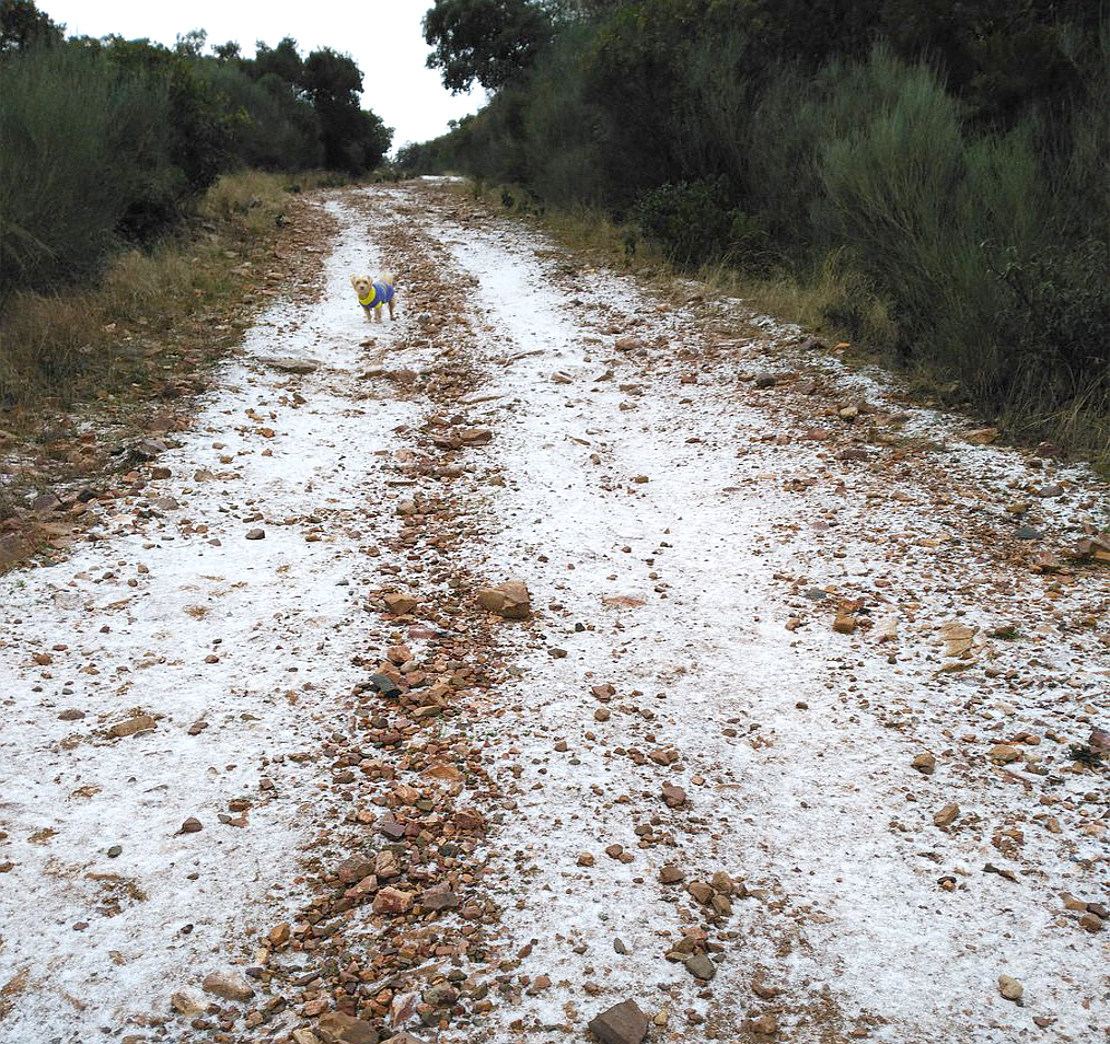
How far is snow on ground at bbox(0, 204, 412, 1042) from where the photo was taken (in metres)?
2.23

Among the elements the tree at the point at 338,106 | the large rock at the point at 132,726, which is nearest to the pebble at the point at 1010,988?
the large rock at the point at 132,726

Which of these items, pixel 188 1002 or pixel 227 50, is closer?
pixel 188 1002

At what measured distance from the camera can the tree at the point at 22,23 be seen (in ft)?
38.3

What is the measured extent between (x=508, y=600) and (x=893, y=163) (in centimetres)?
554

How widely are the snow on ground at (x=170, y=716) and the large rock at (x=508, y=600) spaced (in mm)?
585

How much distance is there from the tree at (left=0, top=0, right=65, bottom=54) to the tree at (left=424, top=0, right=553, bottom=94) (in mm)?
12620

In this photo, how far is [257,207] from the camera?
1382 cm

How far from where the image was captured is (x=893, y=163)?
7156 millimetres

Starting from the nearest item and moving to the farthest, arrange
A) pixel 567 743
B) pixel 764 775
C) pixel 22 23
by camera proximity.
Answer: pixel 764 775
pixel 567 743
pixel 22 23

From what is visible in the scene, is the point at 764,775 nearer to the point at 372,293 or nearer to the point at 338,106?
the point at 372,293

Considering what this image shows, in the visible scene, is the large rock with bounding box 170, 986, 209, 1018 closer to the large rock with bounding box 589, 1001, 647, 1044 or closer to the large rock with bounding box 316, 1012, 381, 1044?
the large rock with bounding box 316, 1012, 381, 1044

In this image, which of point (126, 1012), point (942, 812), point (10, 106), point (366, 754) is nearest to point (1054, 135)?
point (942, 812)

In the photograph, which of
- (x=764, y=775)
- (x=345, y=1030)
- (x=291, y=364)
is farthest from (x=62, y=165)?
(x=345, y=1030)

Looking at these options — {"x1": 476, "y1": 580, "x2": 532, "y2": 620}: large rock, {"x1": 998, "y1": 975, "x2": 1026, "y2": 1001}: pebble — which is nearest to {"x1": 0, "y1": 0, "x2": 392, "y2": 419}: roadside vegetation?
{"x1": 476, "y1": 580, "x2": 532, "y2": 620}: large rock
